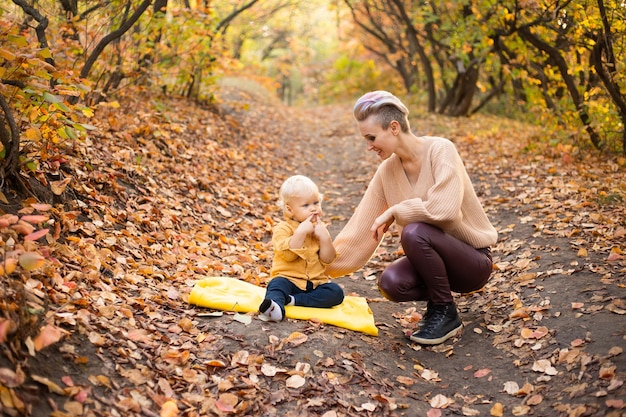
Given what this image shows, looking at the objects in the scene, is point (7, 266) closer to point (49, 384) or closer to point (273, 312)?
point (49, 384)

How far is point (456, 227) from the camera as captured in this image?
3.87 m

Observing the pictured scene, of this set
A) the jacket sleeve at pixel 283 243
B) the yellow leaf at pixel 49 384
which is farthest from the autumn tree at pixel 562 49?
the yellow leaf at pixel 49 384

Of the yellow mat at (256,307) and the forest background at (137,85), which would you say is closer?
the forest background at (137,85)

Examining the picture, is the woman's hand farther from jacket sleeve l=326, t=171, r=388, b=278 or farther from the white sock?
the white sock

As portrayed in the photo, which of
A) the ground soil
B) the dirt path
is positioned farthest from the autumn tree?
the ground soil

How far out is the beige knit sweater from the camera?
3.71 meters

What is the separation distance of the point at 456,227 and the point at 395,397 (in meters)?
1.30

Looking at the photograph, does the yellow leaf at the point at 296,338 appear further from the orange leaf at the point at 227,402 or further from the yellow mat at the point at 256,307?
the orange leaf at the point at 227,402

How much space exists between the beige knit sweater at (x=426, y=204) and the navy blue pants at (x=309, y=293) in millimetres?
217

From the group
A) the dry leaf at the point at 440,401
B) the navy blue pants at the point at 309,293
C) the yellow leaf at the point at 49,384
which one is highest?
the yellow leaf at the point at 49,384

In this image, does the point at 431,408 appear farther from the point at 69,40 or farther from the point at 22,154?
the point at 69,40

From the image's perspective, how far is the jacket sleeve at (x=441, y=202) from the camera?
3684 mm

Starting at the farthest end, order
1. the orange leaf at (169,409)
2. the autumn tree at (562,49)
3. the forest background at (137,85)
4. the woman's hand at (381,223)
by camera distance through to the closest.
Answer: the autumn tree at (562,49) → the woman's hand at (381,223) → the forest background at (137,85) → the orange leaf at (169,409)

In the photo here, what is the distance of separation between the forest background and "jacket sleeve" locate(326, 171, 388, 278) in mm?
1269
